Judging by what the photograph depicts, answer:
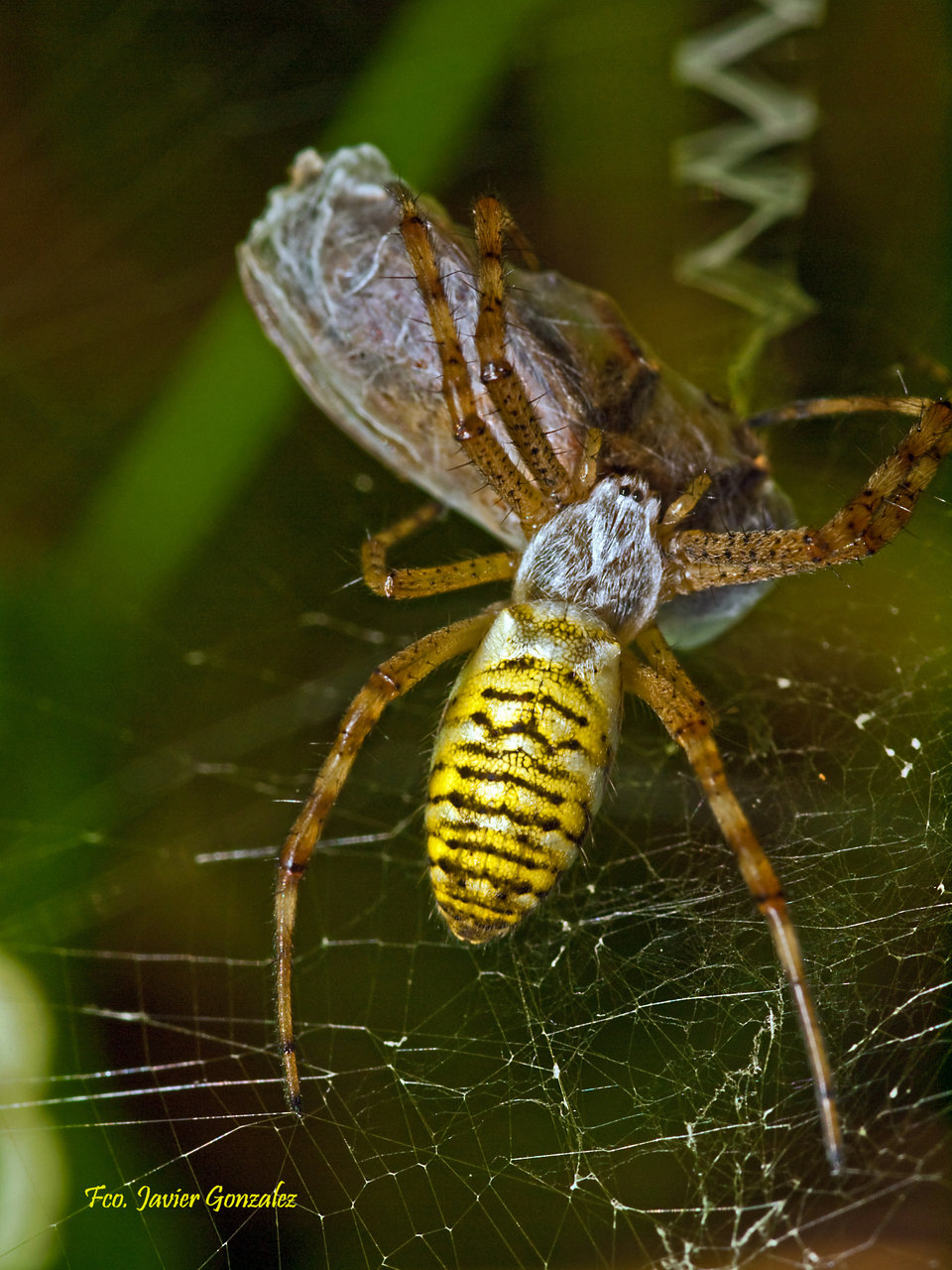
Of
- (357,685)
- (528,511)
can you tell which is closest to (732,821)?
(528,511)

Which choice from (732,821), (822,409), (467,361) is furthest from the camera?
(822,409)

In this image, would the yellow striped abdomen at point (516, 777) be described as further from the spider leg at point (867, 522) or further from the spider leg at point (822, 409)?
the spider leg at point (822, 409)

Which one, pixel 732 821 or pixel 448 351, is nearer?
pixel 732 821

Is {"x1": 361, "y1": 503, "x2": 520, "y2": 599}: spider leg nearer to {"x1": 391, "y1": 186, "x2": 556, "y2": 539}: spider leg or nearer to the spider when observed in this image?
the spider

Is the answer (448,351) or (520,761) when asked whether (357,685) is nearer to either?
(448,351)

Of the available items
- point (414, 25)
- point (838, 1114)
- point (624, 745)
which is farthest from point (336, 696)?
point (414, 25)

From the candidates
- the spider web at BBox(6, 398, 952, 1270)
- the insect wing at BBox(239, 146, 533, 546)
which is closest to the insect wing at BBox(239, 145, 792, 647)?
the insect wing at BBox(239, 146, 533, 546)
